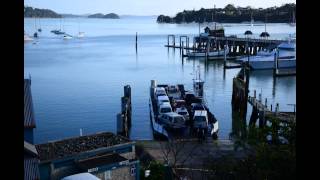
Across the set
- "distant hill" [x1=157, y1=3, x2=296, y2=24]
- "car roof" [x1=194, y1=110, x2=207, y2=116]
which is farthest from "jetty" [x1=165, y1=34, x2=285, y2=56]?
"car roof" [x1=194, y1=110, x2=207, y2=116]

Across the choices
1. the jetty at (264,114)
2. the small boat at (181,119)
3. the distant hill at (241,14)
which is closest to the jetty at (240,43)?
the distant hill at (241,14)

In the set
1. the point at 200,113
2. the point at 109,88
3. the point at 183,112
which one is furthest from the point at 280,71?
the point at 200,113

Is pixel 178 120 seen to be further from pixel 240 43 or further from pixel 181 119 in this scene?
pixel 240 43

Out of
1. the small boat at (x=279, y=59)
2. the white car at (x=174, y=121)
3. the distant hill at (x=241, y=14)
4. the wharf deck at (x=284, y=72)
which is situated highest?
the distant hill at (x=241, y=14)

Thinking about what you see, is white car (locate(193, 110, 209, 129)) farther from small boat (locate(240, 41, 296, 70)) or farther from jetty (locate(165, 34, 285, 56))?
jetty (locate(165, 34, 285, 56))

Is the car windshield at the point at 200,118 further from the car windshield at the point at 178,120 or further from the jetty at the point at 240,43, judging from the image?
the jetty at the point at 240,43

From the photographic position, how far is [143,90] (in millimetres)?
33125

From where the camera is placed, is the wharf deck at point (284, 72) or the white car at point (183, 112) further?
the wharf deck at point (284, 72)

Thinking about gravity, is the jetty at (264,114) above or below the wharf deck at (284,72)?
below

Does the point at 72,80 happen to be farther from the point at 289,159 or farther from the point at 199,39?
the point at 289,159

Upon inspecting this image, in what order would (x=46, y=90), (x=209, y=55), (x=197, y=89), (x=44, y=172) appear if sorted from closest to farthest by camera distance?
(x=44, y=172), (x=197, y=89), (x=46, y=90), (x=209, y=55)
